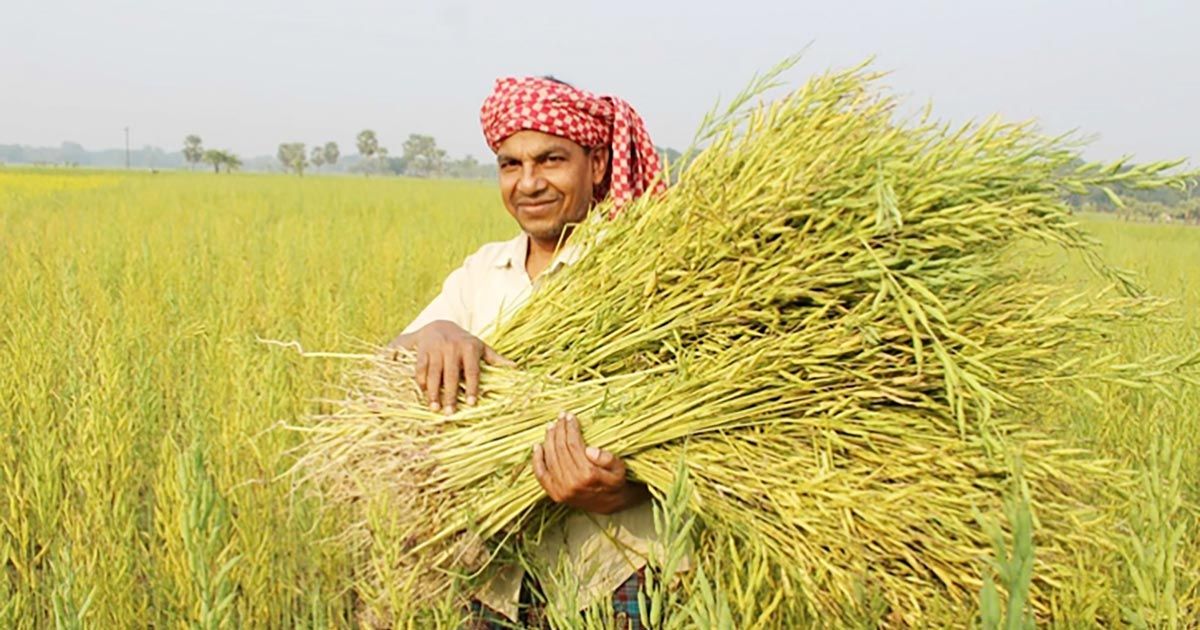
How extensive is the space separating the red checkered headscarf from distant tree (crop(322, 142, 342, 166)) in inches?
4684

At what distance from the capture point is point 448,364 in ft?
4.68

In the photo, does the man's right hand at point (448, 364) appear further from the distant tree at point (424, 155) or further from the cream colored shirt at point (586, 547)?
the distant tree at point (424, 155)

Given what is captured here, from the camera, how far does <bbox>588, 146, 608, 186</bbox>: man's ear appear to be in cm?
188

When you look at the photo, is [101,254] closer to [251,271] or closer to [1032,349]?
[251,271]

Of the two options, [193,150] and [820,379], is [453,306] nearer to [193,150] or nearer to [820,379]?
[820,379]

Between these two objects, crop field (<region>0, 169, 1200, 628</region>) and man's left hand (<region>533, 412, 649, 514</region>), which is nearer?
crop field (<region>0, 169, 1200, 628</region>)

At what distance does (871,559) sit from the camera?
125 cm

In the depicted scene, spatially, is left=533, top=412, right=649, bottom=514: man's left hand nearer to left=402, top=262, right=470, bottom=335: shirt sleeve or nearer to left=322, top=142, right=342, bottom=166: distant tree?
left=402, top=262, right=470, bottom=335: shirt sleeve

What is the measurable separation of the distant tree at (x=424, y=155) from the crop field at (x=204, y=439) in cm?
9486

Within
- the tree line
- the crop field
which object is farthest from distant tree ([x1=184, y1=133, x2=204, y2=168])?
the crop field

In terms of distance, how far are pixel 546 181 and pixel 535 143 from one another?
0.27 ft

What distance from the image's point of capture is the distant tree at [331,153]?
376 feet

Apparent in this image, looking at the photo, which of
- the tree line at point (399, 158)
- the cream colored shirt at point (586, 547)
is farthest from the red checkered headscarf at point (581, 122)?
the tree line at point (399, 158)

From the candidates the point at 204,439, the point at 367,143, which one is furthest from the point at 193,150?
the point at 204,439
